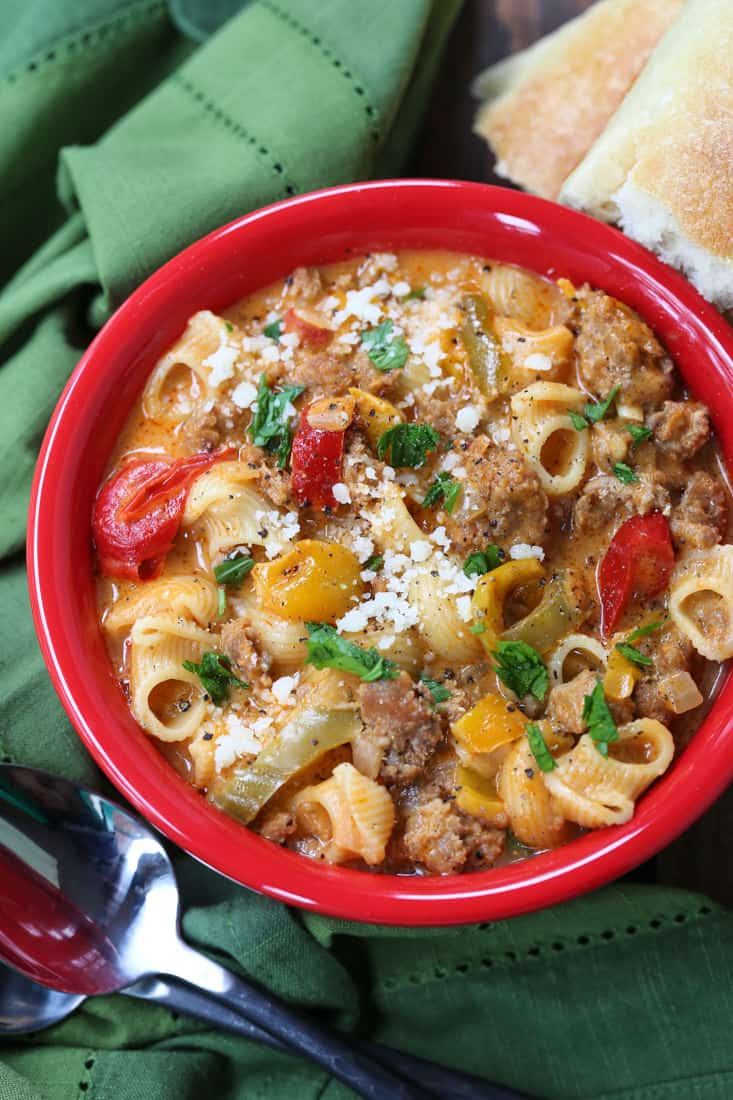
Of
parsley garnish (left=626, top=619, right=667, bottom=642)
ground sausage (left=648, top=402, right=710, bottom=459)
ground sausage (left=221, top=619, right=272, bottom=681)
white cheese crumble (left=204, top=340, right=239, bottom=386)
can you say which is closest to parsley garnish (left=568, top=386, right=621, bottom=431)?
ground sausage (left=648, top=402, right=710, bottom=459)

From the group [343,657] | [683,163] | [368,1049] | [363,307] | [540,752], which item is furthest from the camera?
[368,1049]

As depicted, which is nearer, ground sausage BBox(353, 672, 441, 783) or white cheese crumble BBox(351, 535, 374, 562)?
ground sausage BBox(353, 672, 441, 783)

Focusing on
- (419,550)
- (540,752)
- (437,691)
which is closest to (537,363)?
(419,550)

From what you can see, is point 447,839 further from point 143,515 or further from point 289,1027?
point 143,515

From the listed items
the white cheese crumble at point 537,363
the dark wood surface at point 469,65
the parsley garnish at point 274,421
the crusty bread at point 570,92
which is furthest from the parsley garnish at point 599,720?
the dark wood surface at point 469,65

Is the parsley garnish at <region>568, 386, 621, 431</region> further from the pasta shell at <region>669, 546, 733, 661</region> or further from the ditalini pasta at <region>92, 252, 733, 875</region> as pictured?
the pasta shell at <region>669, 546, 733, 661</region>

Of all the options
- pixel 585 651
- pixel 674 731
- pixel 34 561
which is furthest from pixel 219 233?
pixel 674 731
